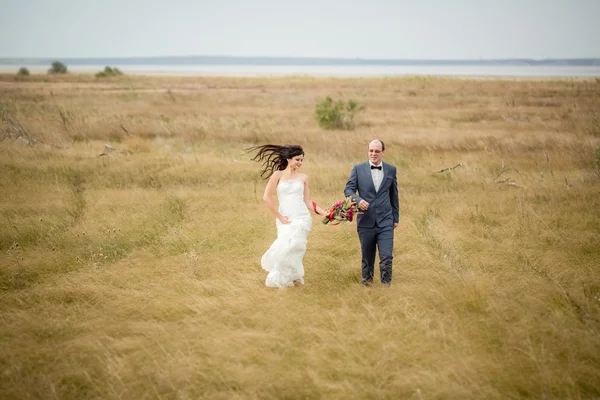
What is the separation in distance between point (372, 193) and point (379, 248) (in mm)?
807

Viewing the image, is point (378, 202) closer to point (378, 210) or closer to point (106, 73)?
point (378, 210)

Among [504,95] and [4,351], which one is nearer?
[4,351]

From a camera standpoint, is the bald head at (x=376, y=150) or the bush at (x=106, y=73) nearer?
the bald head at (x=376, y=150)

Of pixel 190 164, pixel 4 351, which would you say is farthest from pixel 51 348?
pixel 190 164

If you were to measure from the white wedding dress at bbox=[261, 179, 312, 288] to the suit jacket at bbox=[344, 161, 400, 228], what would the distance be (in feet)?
2.32

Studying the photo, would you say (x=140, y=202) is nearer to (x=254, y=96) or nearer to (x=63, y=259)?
(x=63, y=259)

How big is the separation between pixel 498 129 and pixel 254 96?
2530cm

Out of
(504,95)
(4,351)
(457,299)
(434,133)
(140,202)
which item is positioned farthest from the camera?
(504,95)

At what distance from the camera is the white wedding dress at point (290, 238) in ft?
22.9

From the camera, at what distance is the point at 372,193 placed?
704 centimetres

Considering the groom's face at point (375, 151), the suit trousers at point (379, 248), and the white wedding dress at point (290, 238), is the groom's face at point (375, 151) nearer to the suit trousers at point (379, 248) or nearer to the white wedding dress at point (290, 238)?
the suit trousers at point (379, 248)

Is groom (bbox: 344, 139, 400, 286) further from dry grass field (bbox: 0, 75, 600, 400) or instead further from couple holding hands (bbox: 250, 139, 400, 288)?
dry grass field (bbox: 0, 75, 600, 400)

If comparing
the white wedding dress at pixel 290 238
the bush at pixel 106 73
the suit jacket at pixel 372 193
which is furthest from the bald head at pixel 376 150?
the bush at pixel 106 73

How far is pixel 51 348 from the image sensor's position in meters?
5.67
